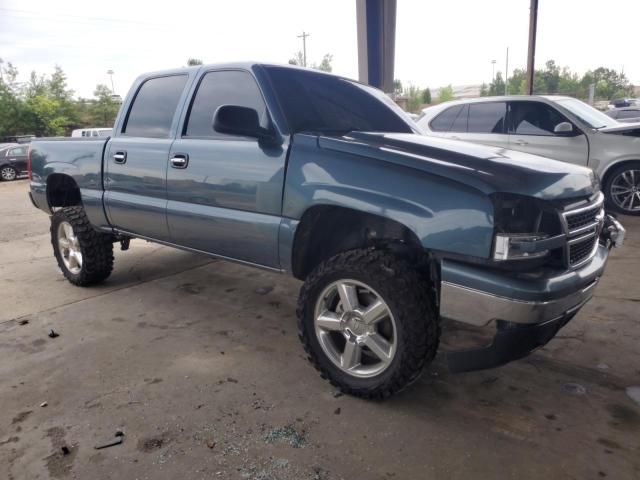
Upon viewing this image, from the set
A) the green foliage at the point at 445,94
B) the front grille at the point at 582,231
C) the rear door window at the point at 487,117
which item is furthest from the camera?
the green foliage at the point at 445,94

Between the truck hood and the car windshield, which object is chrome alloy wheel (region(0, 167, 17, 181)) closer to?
the car windshield

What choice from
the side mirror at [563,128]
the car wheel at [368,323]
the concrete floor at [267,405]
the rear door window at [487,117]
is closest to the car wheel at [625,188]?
the side mirror at [563,128]

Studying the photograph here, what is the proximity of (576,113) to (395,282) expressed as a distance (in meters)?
5.73

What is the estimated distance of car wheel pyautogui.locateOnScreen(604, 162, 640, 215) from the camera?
21.9 feet

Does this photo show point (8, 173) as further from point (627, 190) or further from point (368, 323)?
point (368, 323)

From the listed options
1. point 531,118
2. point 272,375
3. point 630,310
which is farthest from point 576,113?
point 272,375

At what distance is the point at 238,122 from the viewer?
279 cm

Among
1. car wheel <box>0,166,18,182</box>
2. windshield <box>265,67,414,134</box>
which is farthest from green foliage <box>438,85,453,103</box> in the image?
windshield <box>265,67,414,134</box>

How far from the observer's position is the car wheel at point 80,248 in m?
4.44

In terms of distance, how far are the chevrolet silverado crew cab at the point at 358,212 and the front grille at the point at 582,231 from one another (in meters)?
0.01

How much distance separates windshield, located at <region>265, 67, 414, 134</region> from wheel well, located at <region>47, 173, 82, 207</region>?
2.50 meters

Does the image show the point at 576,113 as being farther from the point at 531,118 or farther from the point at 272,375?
the point at 272,375

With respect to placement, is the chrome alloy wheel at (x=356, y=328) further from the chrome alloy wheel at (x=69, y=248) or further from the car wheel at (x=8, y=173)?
the car wheel at (x=8, y=173)

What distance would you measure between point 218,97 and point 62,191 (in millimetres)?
2318
